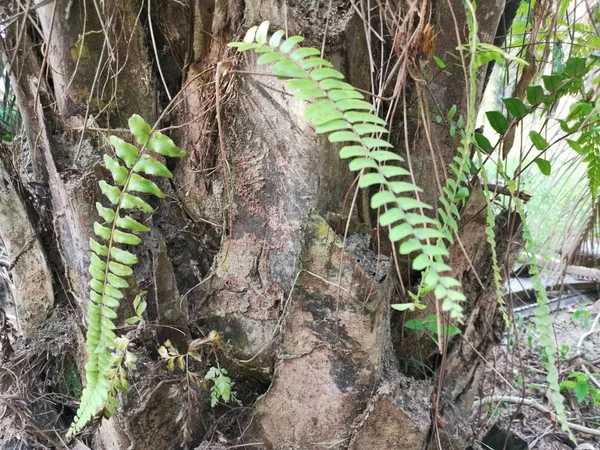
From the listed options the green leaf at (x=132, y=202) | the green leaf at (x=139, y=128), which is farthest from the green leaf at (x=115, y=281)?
the green leaf at (x=139, y=128)

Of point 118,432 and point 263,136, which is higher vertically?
point 263,136

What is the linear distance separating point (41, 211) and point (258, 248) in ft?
2.00

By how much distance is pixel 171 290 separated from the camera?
88 cm

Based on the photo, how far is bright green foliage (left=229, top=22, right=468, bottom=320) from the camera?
46 cm

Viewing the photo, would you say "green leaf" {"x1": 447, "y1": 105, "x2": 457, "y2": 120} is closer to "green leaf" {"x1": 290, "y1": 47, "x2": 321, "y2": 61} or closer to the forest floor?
"green leaf" {"x1": 290, "y1": 47, "x2": 321, "y2": 61}

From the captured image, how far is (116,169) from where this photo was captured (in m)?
0.67

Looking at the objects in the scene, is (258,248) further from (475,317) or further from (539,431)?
(539,431)

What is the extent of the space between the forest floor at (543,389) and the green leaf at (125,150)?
0.99m

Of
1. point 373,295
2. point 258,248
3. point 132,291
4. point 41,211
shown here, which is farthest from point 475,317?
point 41,211

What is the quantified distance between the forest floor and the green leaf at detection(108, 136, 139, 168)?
994 mm

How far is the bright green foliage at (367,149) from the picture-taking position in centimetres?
46

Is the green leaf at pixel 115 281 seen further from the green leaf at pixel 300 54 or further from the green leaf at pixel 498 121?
the green leaf at pixel 498 121

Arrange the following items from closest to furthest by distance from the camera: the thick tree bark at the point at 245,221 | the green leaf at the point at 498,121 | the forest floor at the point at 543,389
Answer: the thick tree bark at the point at 245,221 < the green leaf at the point at 498,121 < the forest floor at the point at 543,389

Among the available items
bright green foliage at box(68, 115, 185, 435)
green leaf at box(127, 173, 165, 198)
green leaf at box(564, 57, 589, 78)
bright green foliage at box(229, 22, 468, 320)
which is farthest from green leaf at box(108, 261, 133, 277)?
green leaf at box(564, 57, 589, 78)
